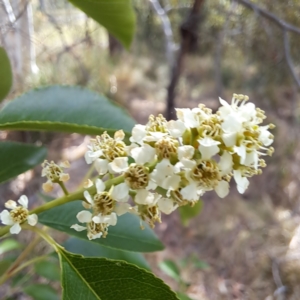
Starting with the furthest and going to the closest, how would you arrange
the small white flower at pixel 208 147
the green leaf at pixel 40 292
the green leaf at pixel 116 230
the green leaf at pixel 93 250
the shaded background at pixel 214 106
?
the shaded background at pixel 214 106, the green leaf at pixel 40 292, the green leaf at pixel 93 250, the green leaf at pixel 116 230, the small white flower at pixel 208 147

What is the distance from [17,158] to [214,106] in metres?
2.68

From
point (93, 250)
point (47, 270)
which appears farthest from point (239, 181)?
point (47, 270)

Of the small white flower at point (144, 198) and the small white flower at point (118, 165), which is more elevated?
the small white flower at point (118, 165)

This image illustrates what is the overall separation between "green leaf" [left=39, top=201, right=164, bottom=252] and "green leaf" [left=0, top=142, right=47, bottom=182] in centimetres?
10

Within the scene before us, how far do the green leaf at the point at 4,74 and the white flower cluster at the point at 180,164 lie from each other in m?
0.29

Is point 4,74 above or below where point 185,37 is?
above

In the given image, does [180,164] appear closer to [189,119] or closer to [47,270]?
[189,119]

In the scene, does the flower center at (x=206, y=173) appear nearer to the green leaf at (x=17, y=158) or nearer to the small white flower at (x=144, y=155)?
the small white flower at (x=144, y=155)

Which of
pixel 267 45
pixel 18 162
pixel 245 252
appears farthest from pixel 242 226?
pixel 18 162

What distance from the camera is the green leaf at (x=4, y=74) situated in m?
0.57

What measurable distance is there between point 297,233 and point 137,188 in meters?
2.18

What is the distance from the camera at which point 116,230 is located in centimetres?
60

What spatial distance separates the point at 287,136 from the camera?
2.65 m

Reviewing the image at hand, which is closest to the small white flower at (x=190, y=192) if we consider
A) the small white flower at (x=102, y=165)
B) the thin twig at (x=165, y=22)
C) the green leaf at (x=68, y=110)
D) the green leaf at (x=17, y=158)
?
the small white flower at (x=102, y=165)
